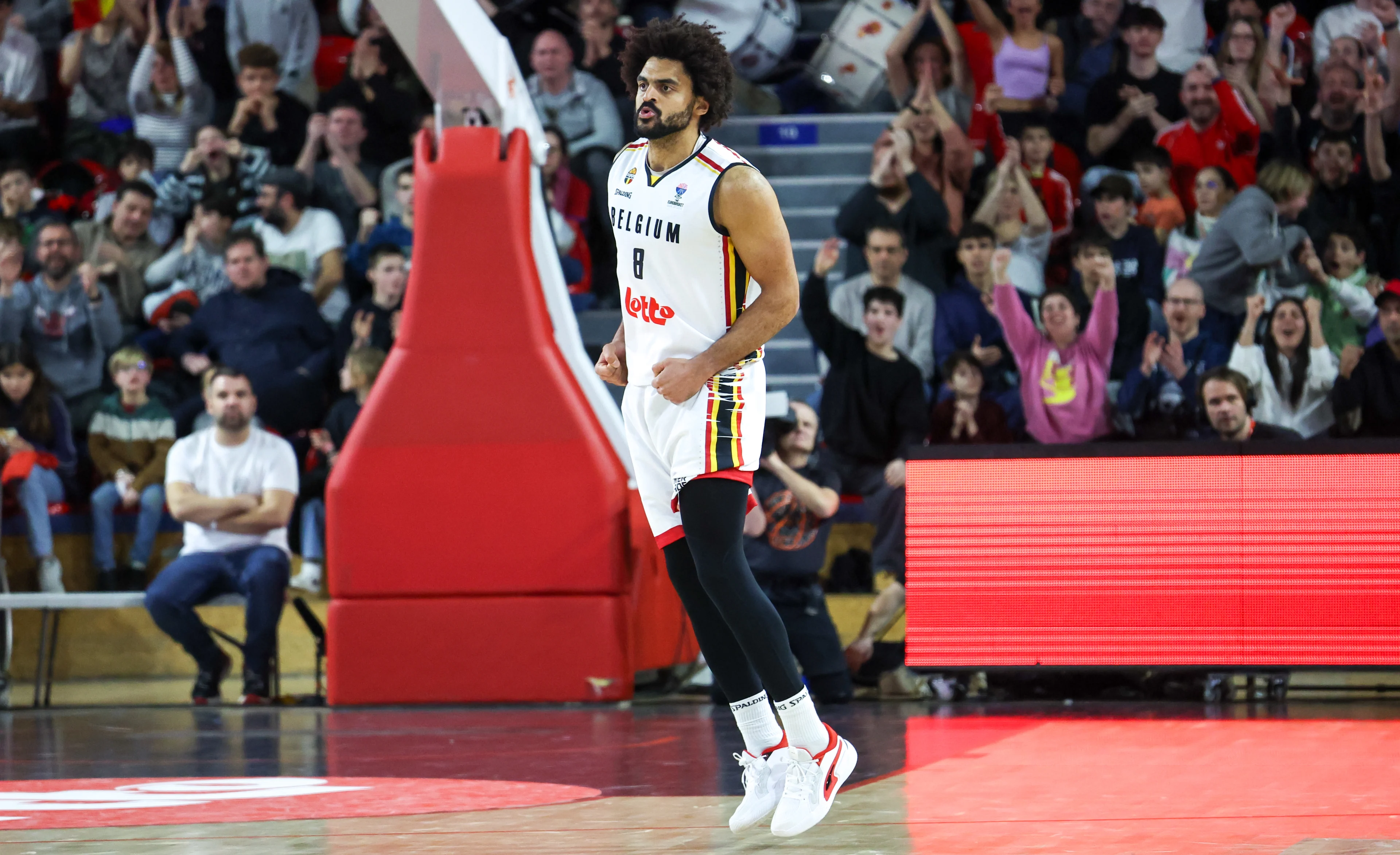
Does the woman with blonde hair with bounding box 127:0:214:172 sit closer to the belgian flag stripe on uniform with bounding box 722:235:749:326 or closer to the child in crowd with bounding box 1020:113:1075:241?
the child in crowd with bounding box 1020:113:1075:241

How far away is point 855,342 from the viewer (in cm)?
836

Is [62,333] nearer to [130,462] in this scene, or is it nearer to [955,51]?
[130,462]

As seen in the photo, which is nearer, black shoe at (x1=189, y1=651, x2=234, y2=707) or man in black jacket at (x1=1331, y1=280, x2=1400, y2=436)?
black shoe at (x1=189, y1=651, x2=234, y2=707)

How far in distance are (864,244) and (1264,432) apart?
2716 millimetres

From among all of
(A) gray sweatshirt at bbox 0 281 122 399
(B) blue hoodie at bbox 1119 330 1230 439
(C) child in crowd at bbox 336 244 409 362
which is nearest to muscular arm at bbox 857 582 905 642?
(B) blue hoodie at bbox 1119 330 1230 439

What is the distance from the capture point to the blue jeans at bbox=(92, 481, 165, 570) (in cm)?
852

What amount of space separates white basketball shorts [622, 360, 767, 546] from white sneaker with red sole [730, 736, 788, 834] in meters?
0.51

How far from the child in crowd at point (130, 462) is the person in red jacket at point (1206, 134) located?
5693 mm

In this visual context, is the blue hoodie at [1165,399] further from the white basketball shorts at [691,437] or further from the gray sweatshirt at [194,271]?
the gray sweatshirt at [194,271]

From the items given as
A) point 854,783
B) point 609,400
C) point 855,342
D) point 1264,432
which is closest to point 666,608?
point 609,400

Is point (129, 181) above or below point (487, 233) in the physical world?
above

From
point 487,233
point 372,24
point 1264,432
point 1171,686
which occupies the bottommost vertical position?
point 1171,686

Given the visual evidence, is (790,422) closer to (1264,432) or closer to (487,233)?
(487,233)

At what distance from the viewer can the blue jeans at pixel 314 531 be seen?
838 centimetres
